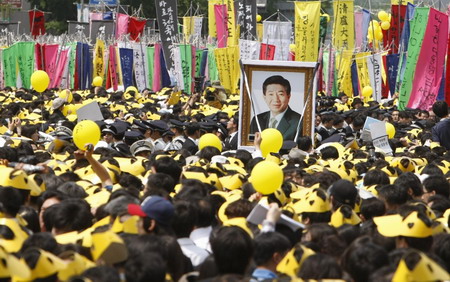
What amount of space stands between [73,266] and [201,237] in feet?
6.37

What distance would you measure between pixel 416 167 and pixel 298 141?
8.90 ft

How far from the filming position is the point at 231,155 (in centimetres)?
1220

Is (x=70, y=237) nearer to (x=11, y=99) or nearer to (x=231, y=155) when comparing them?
(x=231, y=155)

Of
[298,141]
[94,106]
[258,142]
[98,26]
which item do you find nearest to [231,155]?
[258,142]

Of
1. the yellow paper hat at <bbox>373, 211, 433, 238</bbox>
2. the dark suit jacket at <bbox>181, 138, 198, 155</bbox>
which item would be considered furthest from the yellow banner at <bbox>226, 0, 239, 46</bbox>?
the yellow paper hat at <bbox>373, 211, 433, 238</bbox>

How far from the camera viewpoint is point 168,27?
31.5m

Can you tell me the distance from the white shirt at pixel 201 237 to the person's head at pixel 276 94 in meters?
7.46

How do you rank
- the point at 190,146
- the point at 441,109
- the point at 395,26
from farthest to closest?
the point at 395,26, the point at 190,146, the point at 441,109

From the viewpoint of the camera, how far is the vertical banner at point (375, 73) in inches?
1155

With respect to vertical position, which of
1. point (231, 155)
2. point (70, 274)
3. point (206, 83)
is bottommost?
point (206, 83)

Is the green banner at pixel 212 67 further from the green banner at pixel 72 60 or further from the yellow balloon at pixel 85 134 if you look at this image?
the yellow balloon at pixel 85 134

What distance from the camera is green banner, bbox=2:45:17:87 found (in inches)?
1330

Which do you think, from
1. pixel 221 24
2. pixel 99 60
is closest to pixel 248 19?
pixel 221 24

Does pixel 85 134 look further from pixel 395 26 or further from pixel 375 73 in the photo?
pixel 395 26
